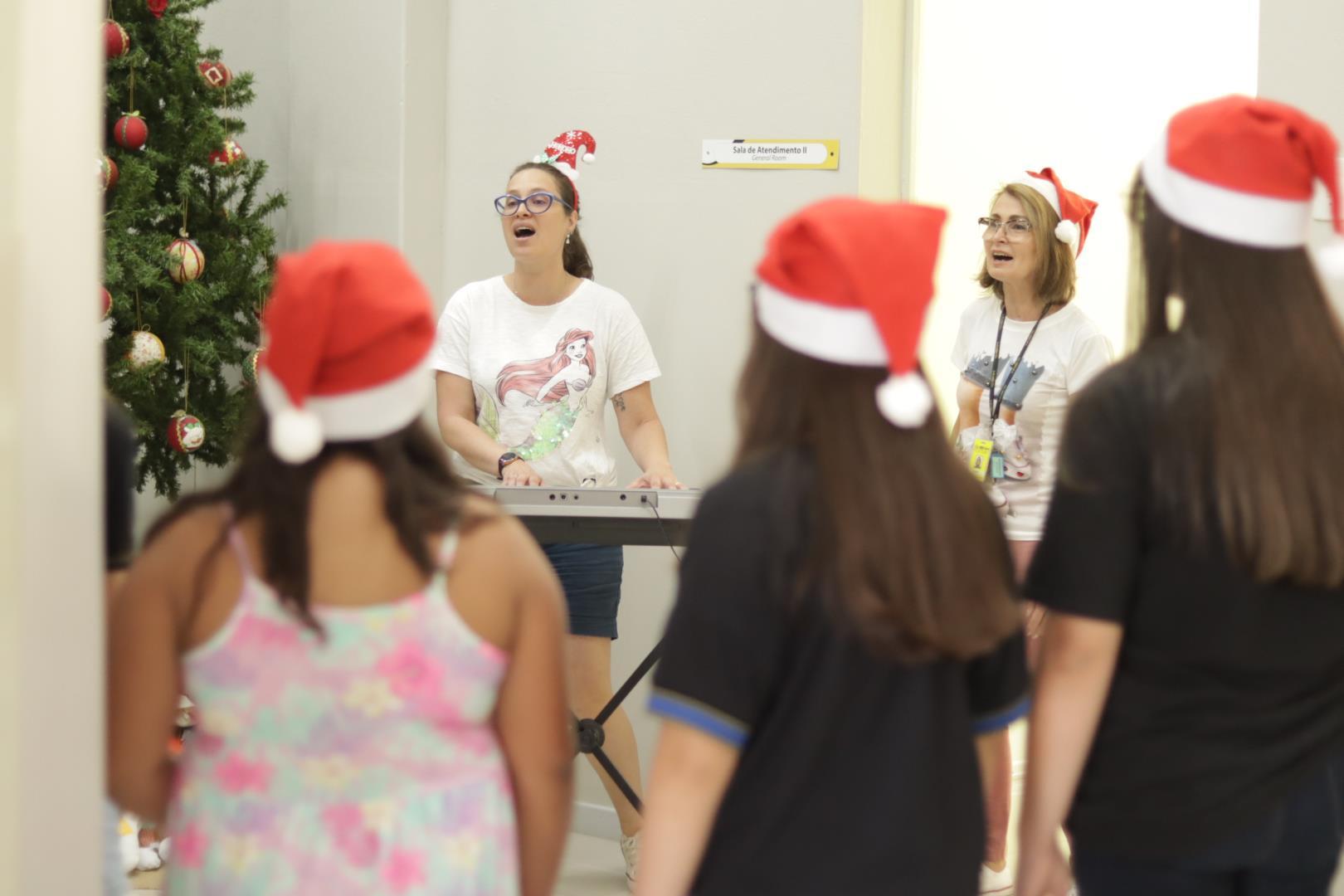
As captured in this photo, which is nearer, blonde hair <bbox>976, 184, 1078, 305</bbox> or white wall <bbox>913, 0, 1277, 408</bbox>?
blonde hair <bbox>976, 184, 1078, 305</bbox>

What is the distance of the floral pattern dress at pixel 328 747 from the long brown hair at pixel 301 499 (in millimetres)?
33

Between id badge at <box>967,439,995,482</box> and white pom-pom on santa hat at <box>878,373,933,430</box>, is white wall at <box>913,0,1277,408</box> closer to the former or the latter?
id badge at <box>967,439,995,482</box>

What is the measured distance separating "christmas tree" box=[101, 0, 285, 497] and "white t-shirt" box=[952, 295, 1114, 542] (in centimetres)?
226

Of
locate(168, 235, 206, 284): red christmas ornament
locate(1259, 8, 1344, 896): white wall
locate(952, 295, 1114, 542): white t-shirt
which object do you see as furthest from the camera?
locate(168, 235, 206, 284): red christmas ornament

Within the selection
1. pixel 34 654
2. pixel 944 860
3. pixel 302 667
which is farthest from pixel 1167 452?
pixel 34 654

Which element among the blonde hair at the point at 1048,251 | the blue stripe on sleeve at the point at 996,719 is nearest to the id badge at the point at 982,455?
the blonde hair at the point at 1048,251

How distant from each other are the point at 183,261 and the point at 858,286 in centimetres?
326

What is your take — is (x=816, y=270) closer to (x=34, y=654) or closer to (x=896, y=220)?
(x=896, y=220)

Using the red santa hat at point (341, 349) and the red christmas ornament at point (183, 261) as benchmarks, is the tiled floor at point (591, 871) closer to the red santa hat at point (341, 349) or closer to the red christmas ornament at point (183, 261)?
the red christmas ornament at point (183, 261)

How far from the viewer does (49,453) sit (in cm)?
136

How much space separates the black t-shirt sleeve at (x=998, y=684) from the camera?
1517 millimetres

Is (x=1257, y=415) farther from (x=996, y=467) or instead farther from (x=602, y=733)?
→ (x=602, y=733)

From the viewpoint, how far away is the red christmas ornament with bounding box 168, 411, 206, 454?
14.0ft

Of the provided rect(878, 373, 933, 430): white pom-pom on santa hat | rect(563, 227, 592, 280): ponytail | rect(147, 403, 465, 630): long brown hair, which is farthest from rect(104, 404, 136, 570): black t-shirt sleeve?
rect(563, 227, 592, 280): ponytail
